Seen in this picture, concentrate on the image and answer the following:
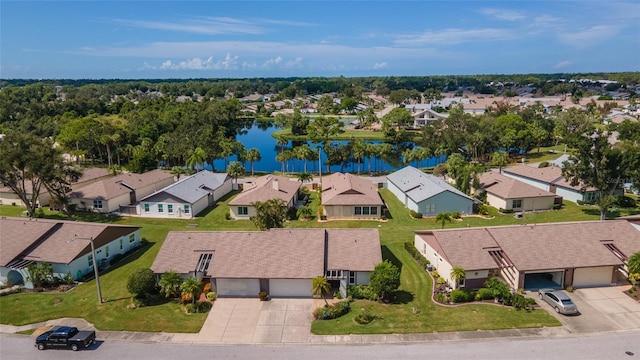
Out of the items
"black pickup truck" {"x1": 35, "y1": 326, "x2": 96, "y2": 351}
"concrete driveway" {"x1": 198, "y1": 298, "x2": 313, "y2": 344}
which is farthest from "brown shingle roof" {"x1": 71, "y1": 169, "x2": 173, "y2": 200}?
"concrete driveway" {"x1": 198, "y1": 298, "x2": 313, "y2": 344}

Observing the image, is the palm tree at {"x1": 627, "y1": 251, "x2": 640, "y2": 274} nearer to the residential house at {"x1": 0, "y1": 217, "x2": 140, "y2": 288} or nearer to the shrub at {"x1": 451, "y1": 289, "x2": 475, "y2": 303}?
the shrub at {"x1": 451, "y1": 289, "x2": 475, "y2": 303}

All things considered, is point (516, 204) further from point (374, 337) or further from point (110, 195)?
point (110, 195)

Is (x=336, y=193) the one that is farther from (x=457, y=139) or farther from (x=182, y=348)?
(x=457, y=139)

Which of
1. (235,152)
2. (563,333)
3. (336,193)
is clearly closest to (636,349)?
(563,333)

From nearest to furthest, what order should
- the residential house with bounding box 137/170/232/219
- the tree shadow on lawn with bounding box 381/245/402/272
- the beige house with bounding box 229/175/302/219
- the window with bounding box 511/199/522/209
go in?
the tree shadow on lawn with bounding box 381/245/402/272
the beige house with bounding box 229/175/302/219
the residential house with bounding box 137/170/232/219
the window with bounding box 511/199/522/209

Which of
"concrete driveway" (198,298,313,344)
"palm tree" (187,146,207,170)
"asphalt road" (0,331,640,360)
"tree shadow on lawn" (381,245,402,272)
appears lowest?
"concrete driveway" (198,298,313,344)

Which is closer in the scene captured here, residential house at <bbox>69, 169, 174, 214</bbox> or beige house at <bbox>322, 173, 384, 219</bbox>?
beige house at <bbox>322, 173, 384, 219</bbox>
